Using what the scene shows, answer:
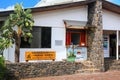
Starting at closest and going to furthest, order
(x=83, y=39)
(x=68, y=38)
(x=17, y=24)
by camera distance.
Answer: (x=17, y=24) → (x=68, y=38) → (x=83, y=39)

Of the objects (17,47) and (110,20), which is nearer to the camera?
(17,47)

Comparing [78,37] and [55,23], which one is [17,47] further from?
[78,37]

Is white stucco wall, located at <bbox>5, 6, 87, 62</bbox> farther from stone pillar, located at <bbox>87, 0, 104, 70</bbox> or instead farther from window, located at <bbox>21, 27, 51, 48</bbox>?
stone pillar, located at <bbox>87, 0, 104, 70</bbox>

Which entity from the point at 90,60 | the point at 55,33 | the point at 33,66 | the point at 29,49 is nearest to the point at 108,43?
the point at 90,60

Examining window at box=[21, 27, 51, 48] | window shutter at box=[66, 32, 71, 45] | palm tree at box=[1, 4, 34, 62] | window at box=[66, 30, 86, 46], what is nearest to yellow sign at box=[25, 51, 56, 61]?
palm tree at box=[1, 4, 34, 62]

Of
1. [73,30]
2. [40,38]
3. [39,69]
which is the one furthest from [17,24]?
[73,30]

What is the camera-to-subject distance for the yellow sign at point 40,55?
18.9 meters

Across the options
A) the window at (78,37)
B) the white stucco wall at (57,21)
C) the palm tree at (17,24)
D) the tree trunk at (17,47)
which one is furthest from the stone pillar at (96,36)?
the tree trunk at (17,47)

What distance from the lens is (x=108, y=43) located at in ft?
93.8

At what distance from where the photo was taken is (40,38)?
834 inches

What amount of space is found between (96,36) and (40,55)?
531cm

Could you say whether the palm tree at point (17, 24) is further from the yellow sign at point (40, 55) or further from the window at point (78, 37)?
the window at point (78, 37)

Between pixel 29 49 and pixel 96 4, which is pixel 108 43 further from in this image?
pixel 29 49

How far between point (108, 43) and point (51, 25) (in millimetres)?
8992
